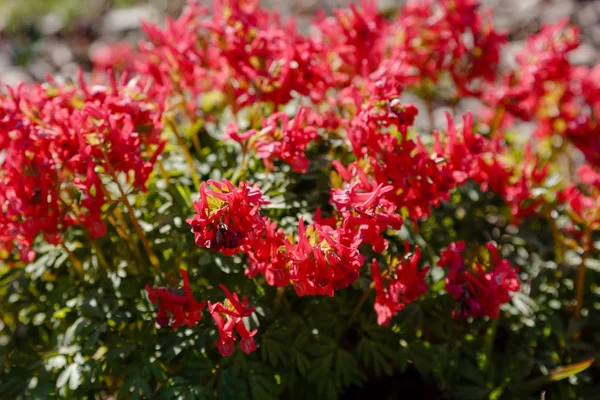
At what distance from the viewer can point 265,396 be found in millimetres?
1774

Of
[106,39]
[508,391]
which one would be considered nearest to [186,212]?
[508,391]

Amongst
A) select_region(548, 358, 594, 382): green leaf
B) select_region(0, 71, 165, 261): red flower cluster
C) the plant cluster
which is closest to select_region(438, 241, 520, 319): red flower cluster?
the plant cluster

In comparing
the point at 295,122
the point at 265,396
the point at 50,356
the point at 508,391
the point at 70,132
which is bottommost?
the point at 508,391

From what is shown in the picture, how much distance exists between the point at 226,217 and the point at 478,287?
782 millimetres

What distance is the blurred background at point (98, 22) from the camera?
5.35 meters

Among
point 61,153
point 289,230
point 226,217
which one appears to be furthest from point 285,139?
point 61,153

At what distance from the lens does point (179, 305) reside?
1643 mm

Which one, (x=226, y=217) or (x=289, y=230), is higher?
(x=226, y=217)

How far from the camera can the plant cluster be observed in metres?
1.67

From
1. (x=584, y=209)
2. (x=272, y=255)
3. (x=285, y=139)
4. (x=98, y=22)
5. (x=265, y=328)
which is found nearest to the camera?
(x=272, y=255)

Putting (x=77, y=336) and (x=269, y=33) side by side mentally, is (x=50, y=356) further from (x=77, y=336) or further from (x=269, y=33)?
(x=269, y=33)

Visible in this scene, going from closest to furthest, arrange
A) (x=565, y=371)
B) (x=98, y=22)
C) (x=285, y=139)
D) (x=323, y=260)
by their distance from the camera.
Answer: (x=323, y=260)
(x=285, y=139)
(x=565, y=371)
(x=98, y=22)

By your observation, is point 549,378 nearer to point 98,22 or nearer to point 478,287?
point 478,287

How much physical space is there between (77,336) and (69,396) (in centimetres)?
18
